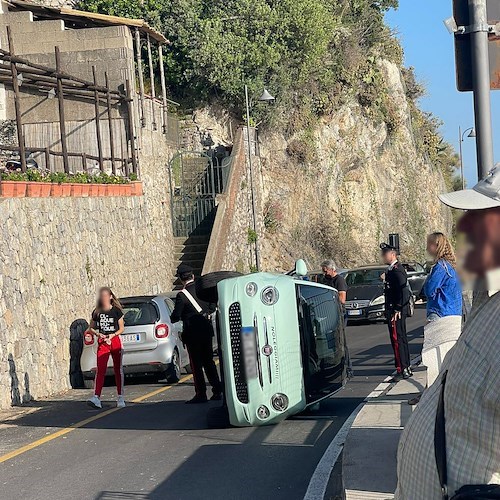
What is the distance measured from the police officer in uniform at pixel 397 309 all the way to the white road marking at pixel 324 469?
261 centimetres

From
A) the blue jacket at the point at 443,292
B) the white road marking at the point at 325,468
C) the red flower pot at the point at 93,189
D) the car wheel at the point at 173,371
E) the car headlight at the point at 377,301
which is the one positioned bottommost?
the car headlight at the point at 377,301

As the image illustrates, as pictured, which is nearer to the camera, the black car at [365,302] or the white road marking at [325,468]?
the white road marking at [325,468]

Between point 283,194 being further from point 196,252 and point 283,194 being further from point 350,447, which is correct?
point 350,447

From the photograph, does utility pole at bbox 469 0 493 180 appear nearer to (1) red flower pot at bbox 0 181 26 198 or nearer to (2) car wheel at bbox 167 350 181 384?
(1) red flower pot at bbox 0 181 26 198

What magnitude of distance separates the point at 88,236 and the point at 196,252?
1020 centimetres

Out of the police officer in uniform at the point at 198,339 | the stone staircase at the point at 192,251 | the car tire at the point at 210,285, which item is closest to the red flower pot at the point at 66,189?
the police officer in uniform at the point at 198,339

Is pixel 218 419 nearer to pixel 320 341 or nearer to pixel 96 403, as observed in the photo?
pixel 320 341

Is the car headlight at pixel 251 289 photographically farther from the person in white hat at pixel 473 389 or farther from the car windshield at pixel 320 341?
the person in white hat at pixel 473 389

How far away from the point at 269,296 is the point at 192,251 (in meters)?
19.4

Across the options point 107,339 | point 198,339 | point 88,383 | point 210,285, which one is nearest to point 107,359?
point 107,339

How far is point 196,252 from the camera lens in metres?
30.0

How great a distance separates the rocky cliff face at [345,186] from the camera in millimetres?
42219

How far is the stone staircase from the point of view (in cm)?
2934

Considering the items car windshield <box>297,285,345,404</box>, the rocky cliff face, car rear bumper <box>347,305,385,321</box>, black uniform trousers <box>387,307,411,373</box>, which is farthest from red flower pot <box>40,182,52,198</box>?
the rocky cliff face
